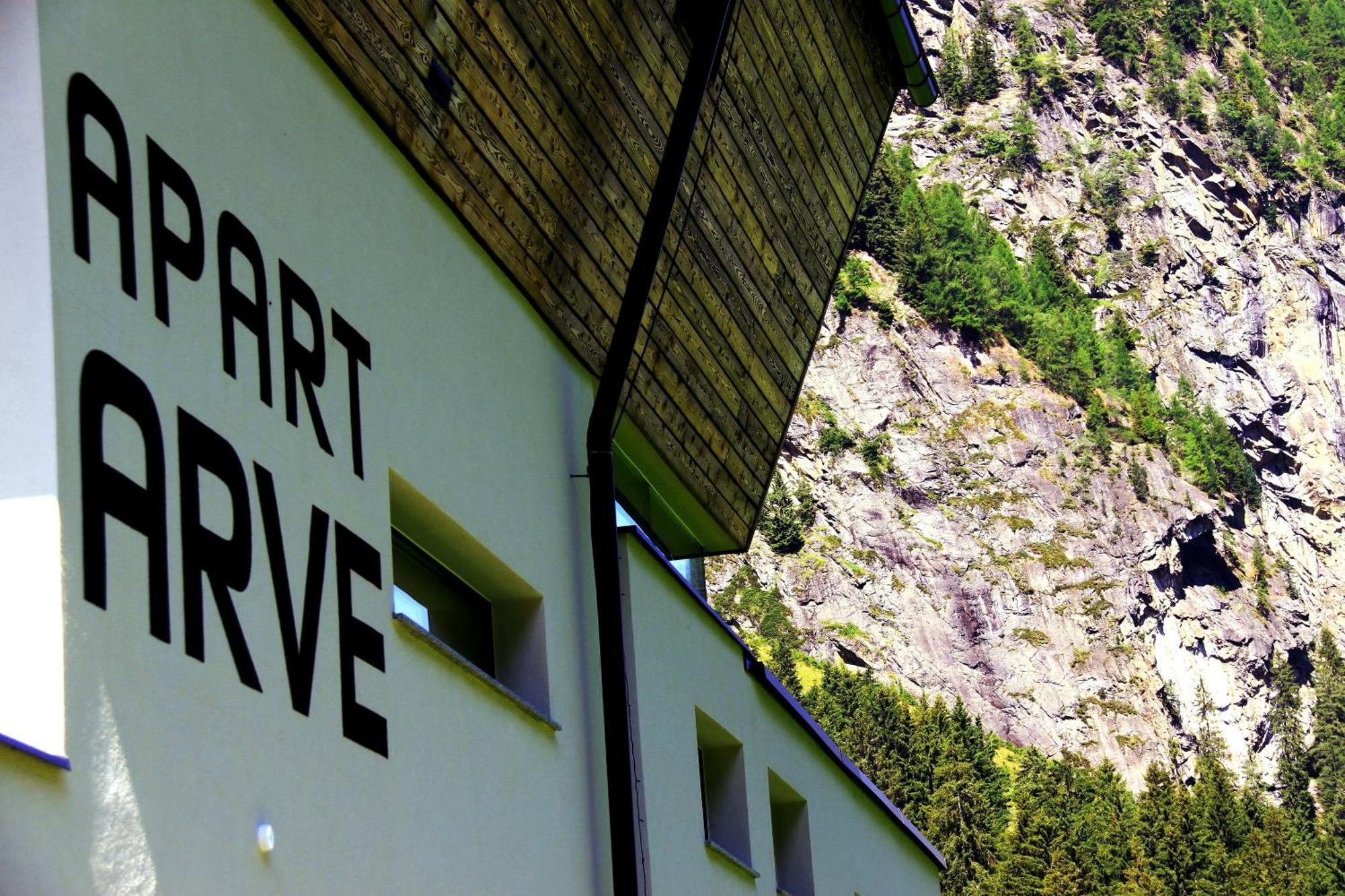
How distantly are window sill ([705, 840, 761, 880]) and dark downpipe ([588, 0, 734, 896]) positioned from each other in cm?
132

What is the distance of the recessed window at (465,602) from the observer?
238 inches

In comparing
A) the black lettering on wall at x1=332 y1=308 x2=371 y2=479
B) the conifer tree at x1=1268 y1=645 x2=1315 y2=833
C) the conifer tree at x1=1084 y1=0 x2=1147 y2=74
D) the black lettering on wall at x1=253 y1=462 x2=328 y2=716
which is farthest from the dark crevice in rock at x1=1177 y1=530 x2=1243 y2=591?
the black lettering on wall at x1=253 y1=462 x2=328 y2=716

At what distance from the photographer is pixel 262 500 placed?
4.60m

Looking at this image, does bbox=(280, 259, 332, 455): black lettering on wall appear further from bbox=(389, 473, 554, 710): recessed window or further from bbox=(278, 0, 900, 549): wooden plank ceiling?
bbox=(278, 0, 900, 549): wooden plank ceiling

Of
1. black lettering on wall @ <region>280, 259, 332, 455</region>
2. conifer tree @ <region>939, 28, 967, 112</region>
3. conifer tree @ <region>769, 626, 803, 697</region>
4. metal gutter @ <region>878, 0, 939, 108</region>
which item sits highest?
conifer tree @ <region>939, 28, 967, 112</region>

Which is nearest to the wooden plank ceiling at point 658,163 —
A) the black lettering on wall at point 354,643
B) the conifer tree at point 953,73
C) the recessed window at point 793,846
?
the black lettering on wall at point 354,643

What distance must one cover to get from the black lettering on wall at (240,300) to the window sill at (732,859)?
4.59 meters

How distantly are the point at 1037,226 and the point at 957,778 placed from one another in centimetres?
4083

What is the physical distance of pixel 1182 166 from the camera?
85.7 meters

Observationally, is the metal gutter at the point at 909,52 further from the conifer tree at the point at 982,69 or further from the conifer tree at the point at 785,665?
the conifer tree at the point at 982,69

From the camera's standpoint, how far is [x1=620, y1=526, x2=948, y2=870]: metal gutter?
8328 mm

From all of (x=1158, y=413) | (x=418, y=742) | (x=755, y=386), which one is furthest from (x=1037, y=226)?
(x=418, y=742)

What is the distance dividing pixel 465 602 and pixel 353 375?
1.59 m

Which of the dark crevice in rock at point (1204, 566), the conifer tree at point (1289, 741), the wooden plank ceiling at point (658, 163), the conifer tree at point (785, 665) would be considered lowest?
the wooden plank ceiling at point (658, 163)
